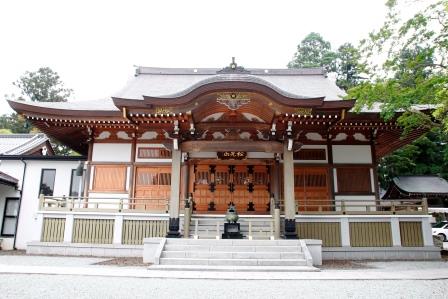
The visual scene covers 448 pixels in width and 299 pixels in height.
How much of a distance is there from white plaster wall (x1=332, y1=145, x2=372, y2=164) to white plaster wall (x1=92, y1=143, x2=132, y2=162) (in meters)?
7.70

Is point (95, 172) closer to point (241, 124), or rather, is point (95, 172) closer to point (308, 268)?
point (241, 124)

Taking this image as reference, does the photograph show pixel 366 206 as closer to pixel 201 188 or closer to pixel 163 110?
pixel 201 188

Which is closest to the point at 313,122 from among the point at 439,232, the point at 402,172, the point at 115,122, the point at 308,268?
the point at 308,268

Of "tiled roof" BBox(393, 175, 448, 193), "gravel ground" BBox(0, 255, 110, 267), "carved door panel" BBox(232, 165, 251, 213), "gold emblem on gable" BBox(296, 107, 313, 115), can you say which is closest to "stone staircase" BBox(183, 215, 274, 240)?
"carved door panel" BBox(232, 165, 251, 213)

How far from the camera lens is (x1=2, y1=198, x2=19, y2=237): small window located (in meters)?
13.7

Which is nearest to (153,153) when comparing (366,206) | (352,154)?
(352,154)

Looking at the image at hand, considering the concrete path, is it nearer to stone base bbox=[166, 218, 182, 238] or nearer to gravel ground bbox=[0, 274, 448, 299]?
gravel ground bbox=[0, 274, 448, 299]

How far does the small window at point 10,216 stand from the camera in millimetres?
13663

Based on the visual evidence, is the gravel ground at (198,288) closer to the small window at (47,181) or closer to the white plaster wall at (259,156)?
the white plaster wall at (259,156)

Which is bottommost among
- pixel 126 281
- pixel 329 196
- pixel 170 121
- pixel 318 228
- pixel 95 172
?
pixel 126 281

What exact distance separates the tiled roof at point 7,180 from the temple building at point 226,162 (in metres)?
1.06

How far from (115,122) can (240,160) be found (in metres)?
4.58

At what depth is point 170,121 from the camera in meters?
10.1

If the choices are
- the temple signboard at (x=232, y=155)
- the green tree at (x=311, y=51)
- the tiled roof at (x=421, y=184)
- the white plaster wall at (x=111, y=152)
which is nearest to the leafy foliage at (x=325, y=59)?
the green tree at (x=311, y=51)
